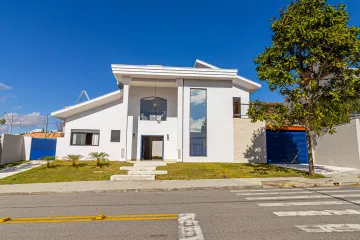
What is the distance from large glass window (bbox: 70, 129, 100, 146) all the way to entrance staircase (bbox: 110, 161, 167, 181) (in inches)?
220

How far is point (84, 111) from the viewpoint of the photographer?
20.6m

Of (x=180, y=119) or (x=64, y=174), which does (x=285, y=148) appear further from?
(x=64, y=174)

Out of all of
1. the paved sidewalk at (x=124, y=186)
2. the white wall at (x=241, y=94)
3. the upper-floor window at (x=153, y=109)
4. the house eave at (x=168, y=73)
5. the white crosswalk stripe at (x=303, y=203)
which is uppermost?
the house eave at (x=168, y=73)

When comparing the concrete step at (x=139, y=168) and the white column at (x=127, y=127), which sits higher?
the white column at (x=127, y=127)

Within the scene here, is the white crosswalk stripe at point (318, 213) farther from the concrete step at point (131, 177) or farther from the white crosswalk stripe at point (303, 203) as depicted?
the concrete step at point (131, 177)

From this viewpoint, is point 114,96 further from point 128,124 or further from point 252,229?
point 252,229

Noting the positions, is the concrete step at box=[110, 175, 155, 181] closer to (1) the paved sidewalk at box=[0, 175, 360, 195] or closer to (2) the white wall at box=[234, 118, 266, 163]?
(1) the paved sidewalk at box=[0, 175, 360, 195]

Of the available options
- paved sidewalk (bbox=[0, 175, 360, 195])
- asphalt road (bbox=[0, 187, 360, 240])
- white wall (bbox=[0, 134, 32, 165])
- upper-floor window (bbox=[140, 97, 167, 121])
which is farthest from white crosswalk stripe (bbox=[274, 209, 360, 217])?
white wall (bbox=[0, 134, 32, 165])

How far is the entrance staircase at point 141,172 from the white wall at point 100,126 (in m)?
4.15

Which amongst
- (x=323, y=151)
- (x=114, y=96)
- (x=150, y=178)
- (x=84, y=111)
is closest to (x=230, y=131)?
(x=323, y=151)

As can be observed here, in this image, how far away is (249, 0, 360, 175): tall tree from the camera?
1208cm

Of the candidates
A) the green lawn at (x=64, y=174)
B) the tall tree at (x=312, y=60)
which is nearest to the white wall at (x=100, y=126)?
the green lawn at (x=64, y=174)

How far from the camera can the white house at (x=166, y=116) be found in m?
19.2

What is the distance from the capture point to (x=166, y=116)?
69.4ft
